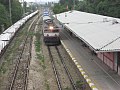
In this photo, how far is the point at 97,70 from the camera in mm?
18422

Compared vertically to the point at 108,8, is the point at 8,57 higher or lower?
lower

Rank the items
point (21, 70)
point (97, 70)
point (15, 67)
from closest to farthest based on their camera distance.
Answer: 1. point (97, 70)
2. point (21, 70)
3. point (15, 67)

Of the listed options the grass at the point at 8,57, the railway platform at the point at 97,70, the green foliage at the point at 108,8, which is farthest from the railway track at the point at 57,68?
the green foliage at the point at 108,8

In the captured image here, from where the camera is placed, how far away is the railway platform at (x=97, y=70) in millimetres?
15453

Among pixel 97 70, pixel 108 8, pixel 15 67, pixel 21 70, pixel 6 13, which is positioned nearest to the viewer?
→ pixel 97 70

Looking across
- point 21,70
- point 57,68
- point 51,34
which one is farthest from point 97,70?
point 51,34

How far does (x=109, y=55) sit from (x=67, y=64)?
485 cm

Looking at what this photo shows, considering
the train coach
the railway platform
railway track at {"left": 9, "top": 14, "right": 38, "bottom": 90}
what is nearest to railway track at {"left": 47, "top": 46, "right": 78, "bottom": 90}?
the train coach

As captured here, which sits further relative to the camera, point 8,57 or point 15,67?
point 8,57

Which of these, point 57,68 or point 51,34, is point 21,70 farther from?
point 51,34

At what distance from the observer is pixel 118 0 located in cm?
4838

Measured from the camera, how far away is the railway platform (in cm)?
1545

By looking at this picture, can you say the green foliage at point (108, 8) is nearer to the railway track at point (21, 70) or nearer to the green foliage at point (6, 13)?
the green foliage at point (6, 13)

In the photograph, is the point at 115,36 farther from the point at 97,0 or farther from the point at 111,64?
the point at 97,0
